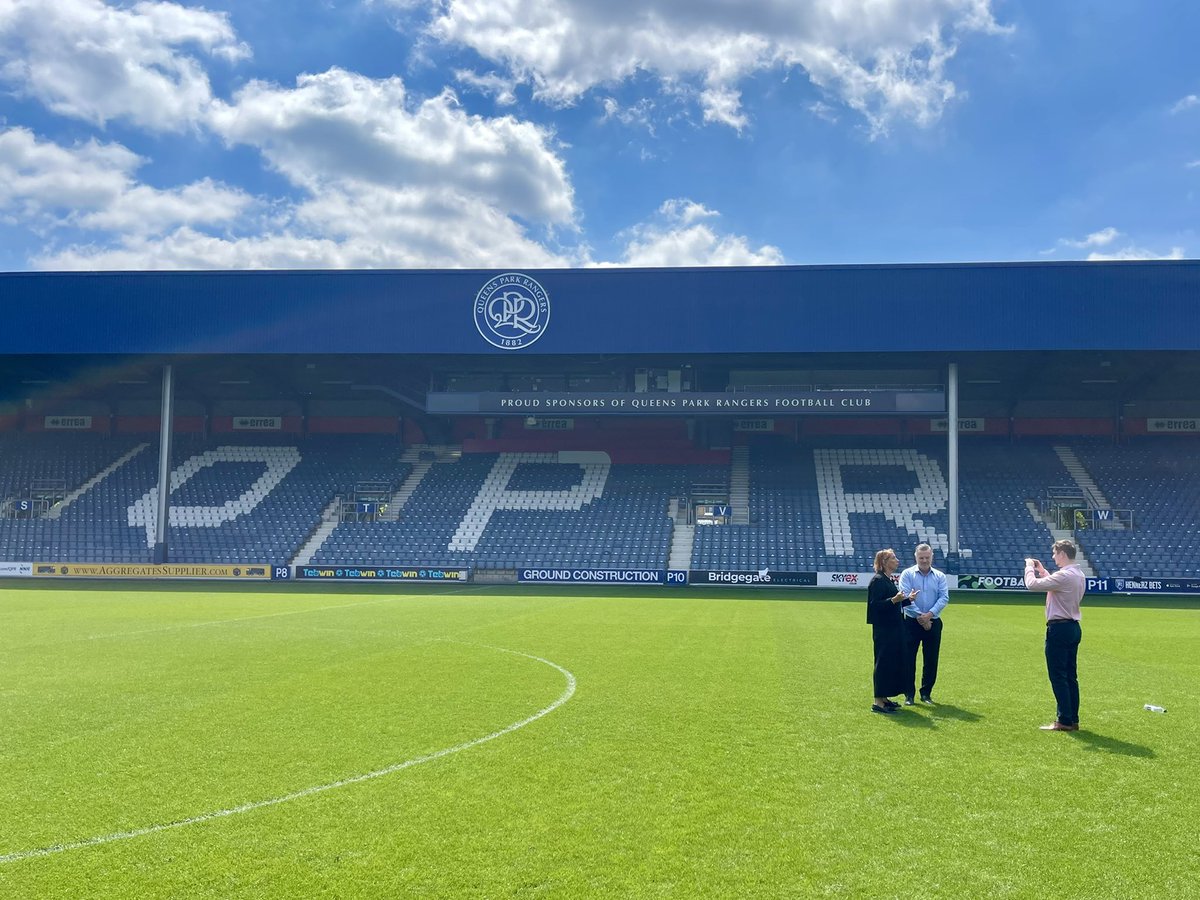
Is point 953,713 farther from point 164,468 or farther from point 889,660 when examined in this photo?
point 164,468

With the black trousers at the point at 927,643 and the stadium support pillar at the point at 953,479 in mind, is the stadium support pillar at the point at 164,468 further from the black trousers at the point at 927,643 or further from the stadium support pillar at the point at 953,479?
the black trousers at the point at 927,643

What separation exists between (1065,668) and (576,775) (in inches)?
193

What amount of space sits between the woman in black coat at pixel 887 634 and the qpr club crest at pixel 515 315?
26.9 m

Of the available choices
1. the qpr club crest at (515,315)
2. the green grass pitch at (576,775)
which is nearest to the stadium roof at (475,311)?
the qpr club crest at (515,315)

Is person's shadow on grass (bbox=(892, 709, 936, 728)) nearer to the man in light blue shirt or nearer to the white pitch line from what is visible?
the man in light blue shirt

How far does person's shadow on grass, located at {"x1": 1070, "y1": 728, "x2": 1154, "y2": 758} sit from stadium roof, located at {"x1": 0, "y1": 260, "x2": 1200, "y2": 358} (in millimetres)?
26461

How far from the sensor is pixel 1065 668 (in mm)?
8602

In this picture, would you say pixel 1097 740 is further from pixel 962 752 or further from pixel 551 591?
pixel 551 591

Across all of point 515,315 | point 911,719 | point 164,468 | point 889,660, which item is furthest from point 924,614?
point 164,468

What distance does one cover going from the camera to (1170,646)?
16.3m

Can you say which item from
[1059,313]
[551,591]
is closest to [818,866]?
[551,591]

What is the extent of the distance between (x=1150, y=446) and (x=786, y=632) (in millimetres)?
30322

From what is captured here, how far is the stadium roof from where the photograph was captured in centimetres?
3378

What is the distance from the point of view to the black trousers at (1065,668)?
859 centimetres
